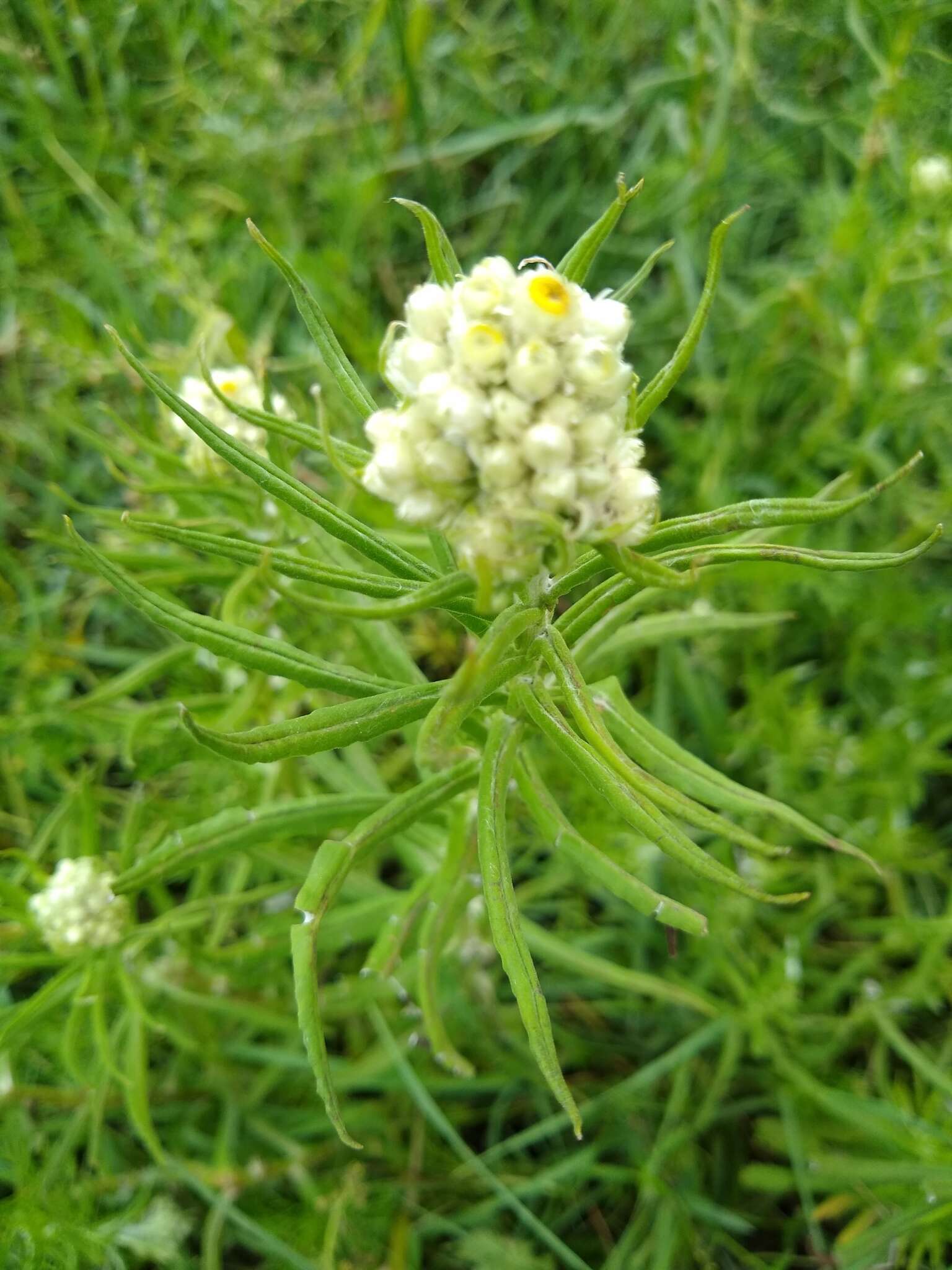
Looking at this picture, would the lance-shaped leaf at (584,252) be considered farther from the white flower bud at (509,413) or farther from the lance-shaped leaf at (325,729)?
the lance-shaped leaf at (325,729)

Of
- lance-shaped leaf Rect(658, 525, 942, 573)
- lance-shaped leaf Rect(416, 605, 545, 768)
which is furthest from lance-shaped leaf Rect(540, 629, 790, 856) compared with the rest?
lance-shaped leaf Rect(658, 525, 942, 573)

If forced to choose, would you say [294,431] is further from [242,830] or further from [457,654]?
[457,654]

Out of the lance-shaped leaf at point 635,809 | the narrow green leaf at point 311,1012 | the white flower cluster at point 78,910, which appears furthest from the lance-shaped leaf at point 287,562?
the white flower cluster at point 78,910

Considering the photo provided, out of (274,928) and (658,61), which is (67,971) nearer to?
(274,928)

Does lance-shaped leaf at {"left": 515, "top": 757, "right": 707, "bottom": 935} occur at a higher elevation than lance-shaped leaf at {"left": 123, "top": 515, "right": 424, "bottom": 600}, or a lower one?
lower

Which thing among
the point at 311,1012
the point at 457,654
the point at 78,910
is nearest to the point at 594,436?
the point at 311,1012

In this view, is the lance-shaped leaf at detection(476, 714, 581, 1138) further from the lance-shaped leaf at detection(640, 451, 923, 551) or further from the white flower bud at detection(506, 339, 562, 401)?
the white flower bud at detection(506, 339, 562, 401)

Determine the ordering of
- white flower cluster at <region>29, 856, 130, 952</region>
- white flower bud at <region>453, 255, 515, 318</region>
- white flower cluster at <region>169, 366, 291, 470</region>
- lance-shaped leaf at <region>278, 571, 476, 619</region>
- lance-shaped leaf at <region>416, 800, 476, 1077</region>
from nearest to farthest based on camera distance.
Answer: lance-shaped leaf at <region>278, 571, 476, 619</region>
white flower bud at <region>453, 255, 515, 318</region>
lance-shaped leaf at <region>416, 800, 476, 1077</region>
white flower cluster at <region>29, 856, 130, 952</region>
white flower cluster at <region>169, 366, 291, 470</region>
